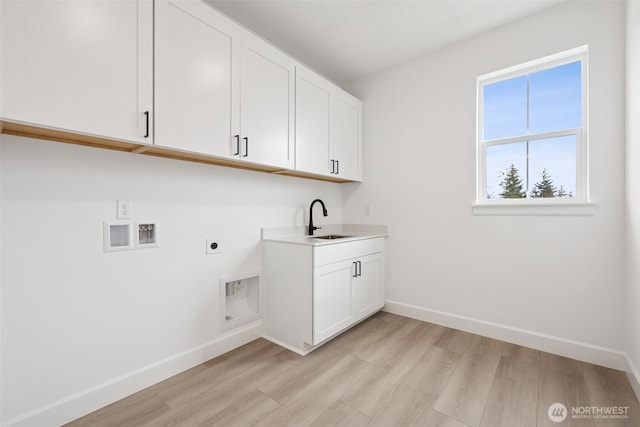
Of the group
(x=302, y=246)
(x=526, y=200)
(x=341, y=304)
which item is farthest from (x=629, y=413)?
(x=302, y=246)

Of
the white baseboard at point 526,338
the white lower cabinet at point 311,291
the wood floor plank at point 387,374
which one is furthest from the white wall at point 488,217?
the white lower cabinet at point 311,291

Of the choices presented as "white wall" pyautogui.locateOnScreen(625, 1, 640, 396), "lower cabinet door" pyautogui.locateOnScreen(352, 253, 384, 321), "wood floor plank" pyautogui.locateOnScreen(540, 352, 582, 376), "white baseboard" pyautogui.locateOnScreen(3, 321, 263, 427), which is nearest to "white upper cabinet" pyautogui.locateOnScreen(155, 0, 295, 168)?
"lower cabinet door" pyautogui.locateOnScreen(352, 253, 384, 321)

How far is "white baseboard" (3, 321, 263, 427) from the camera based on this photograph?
1.44m

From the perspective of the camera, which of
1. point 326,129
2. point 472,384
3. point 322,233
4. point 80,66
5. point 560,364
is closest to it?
point 80,66

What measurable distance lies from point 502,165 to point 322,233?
6.16 feet

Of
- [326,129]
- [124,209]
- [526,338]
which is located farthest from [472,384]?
[124,209]

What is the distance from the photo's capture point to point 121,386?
1694mm

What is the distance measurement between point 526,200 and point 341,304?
1809 millimetres

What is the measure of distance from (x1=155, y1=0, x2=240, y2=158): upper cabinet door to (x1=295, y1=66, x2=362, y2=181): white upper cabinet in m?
0.68

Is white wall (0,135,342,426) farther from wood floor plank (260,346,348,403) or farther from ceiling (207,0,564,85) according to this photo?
ceiling (207,0,564,85)

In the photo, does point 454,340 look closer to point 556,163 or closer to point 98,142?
point 556,163

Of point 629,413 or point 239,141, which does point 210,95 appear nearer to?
point 239,141

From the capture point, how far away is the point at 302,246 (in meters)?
2.25

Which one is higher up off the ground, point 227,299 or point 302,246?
point 302,246
